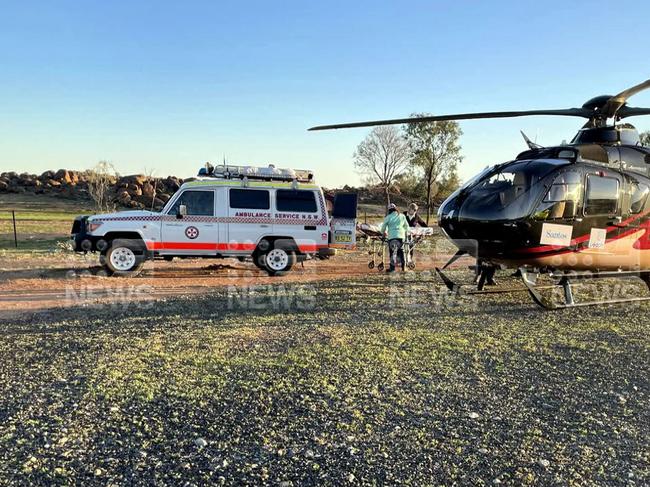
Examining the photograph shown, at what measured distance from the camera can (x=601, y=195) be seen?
25.0 ft

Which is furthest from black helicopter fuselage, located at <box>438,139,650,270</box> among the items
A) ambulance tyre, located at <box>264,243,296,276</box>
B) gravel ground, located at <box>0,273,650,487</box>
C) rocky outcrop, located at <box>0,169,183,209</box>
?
rocky outcrop, located at <box>0,169,183,209</box>

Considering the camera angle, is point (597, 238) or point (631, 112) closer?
point (597, 238)

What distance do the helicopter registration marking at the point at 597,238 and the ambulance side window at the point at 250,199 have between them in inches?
270

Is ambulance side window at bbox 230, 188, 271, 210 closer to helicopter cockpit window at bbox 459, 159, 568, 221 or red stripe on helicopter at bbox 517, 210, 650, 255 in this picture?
helicopter cockpit window at bbox 459, 159, 568, 221

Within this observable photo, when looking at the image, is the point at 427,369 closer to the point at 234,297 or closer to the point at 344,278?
the point at 234,297

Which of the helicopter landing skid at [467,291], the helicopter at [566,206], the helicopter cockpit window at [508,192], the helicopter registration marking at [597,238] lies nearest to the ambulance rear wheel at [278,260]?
the helicopter landing skid at [467,291]

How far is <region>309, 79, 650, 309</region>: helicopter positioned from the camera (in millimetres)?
7090

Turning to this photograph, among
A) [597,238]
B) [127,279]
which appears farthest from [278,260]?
[597,238]

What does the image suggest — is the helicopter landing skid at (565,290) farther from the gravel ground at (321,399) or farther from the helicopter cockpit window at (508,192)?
the helicopter cockpit window at (508,192)

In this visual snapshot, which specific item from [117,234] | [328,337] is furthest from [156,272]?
[328,337]

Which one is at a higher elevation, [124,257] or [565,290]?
[124,257]

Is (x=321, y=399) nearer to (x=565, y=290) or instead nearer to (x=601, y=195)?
(x=565, y=290)

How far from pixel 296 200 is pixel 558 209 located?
602 cm

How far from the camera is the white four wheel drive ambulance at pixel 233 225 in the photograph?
34.4 feet
